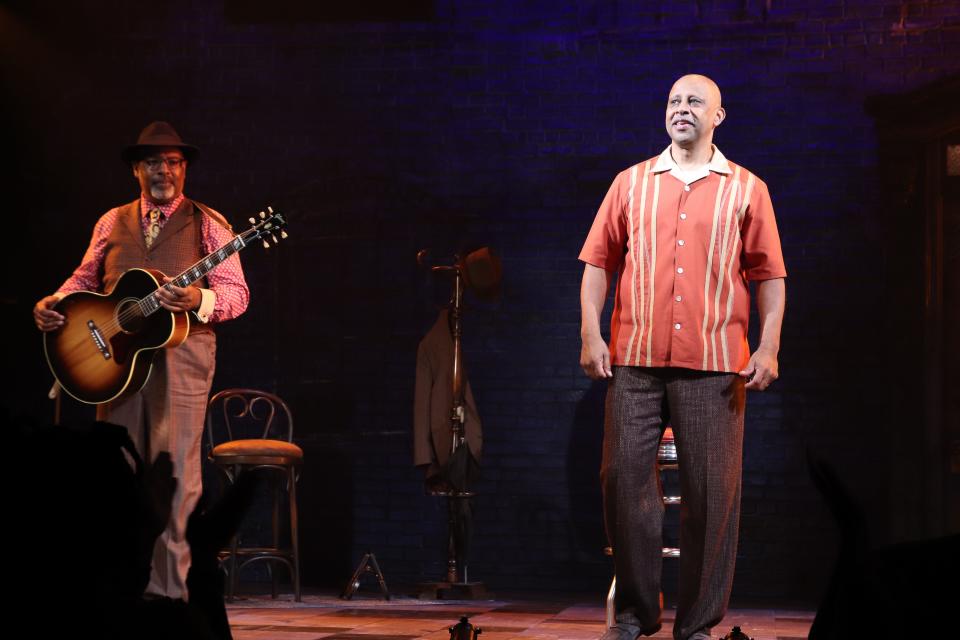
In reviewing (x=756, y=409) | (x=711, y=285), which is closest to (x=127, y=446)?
(x=711, y=285)

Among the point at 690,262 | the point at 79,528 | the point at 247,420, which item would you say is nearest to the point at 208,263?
the point at 690,262

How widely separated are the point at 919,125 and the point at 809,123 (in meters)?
0.56

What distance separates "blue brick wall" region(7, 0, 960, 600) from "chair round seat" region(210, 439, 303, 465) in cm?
105

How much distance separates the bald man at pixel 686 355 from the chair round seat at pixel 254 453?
8.97 feet

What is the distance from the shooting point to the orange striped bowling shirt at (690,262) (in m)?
3.34

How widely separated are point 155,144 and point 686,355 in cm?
250

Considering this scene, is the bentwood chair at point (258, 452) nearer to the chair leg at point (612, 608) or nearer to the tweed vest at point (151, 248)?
the tweed vest at point (151, 248)

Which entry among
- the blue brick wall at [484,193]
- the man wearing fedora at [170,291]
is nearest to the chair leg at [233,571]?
the blue brick wall at [484,193]

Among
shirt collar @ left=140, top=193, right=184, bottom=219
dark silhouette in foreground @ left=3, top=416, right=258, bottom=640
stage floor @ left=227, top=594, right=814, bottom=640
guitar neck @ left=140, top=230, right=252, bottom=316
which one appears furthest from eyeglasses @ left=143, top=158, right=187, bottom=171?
dark silhouette in foreground @ left=3, top=416, right=258, bottom=640

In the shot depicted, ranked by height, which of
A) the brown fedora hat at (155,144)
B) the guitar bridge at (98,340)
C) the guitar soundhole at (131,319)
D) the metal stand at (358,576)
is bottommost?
the metal stand at (358,576)

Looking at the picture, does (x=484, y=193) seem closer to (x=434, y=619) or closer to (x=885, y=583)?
(x=434, y=619)

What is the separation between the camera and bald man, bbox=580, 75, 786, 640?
3.29 m

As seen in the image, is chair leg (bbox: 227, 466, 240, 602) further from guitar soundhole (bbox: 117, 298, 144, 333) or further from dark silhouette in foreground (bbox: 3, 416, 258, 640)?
dark silhouette in foreground (bbox: 3, 416, 258, 640)

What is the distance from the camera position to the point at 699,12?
→ 662 cm
